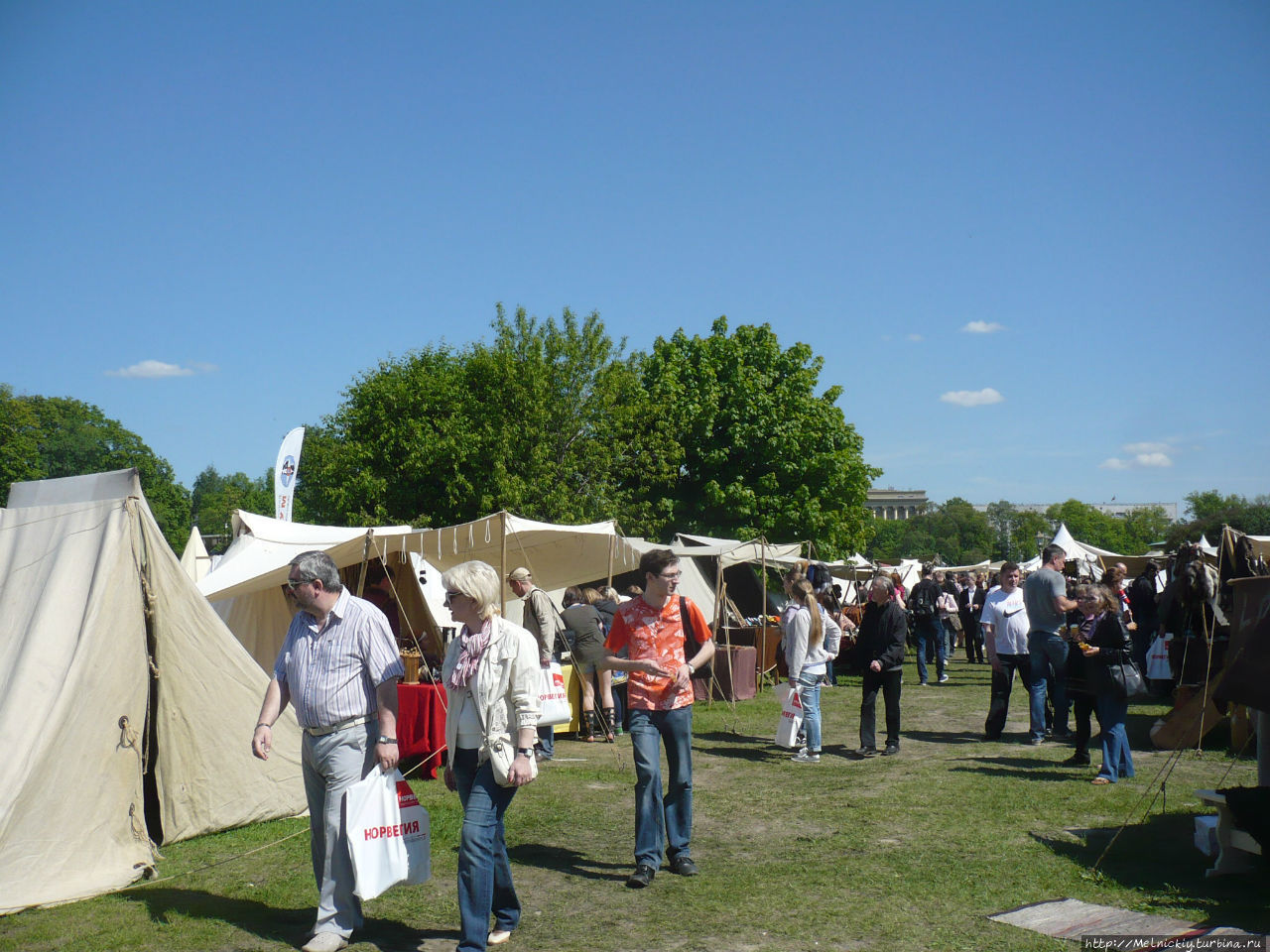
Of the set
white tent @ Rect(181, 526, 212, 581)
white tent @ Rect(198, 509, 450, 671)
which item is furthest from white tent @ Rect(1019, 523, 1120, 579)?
white tent @ Rect(181, 526, 212, 581)

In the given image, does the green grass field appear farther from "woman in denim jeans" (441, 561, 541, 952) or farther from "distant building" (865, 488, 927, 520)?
"distant building" (865, 488, 927, 520)

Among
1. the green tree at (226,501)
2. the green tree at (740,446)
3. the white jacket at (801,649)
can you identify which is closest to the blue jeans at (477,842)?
the white jacket at (801,649)

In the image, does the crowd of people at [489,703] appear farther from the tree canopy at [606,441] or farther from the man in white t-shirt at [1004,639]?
the tree canopy at [606,441]

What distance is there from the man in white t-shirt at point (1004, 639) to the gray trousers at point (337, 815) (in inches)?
303

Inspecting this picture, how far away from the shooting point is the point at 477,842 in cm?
429

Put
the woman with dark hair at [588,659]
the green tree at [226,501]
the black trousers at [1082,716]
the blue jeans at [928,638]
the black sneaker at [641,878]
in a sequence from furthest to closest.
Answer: the green tree at [226,501], the blue jeans at [928,638], the woman with dark hair at [588,659], the black trousers at [1082,716], the black sneaker at [641,878]

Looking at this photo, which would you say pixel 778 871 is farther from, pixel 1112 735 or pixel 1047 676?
pixel 1047 676

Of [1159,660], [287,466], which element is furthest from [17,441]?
[1159,660]

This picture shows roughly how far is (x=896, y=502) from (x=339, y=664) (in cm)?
16263

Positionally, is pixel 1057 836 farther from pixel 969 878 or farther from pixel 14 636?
pixel 14 636

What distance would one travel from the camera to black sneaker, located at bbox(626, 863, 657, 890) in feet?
18.1

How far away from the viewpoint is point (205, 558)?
17.6 metres

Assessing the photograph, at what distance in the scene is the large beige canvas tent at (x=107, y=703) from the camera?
5.52m

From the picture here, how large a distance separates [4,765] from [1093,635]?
7.81m
